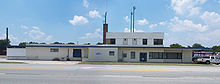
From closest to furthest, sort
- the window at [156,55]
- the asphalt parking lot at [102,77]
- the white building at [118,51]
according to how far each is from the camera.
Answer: the asphalt parking lot at [102,77]
the white building at [118,51]
the window at [156,55]

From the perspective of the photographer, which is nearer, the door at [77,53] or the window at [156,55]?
the window at [156,55]

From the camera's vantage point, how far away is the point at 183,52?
31.6 m

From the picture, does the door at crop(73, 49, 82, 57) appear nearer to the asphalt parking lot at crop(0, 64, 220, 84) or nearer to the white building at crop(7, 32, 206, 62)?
the white building at crop(7, 32, 206, 62)

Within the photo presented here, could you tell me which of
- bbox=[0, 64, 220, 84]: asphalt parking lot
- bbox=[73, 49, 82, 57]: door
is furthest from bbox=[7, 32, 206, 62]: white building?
bbox=[0, 64, 220, 84]: asphalt parking lot

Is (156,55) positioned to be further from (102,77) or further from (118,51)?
(102,77)

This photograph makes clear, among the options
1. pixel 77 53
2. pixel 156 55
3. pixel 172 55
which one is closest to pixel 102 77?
pixel 156 55

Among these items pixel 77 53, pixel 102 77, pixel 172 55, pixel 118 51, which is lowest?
pixel 102 77

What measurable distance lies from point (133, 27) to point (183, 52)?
22.0 metres

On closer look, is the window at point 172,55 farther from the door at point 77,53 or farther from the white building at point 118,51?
the door at point 77,53

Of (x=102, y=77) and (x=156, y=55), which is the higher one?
(x=156, y=55)

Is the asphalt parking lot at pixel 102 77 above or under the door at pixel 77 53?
under

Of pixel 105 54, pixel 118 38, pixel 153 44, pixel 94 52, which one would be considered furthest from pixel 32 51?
pixel 153 44

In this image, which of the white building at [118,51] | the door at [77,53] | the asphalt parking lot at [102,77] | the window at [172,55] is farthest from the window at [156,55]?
the asphalt parking lot at [102,77]

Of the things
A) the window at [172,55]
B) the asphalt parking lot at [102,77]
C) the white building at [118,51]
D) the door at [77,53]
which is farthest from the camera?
the door at [77,53]
